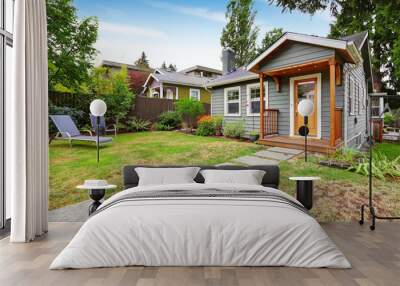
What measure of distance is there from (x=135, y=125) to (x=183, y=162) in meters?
0.90

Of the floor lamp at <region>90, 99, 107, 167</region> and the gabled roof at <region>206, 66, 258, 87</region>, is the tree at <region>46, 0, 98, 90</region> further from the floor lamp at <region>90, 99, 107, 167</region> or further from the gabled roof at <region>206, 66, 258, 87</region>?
the gabled roof at <region>206, 66, 258, 87</region>

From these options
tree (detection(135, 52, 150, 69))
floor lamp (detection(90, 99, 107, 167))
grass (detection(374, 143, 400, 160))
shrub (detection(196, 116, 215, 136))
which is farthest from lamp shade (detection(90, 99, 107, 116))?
grass (detection(374, 143, 400, 160))

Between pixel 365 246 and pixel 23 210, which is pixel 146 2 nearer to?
pixel 23 210

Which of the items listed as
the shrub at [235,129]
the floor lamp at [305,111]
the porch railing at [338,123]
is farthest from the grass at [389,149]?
the shrub at [235,129]

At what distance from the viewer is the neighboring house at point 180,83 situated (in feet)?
12.8

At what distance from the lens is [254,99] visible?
14.6 ft

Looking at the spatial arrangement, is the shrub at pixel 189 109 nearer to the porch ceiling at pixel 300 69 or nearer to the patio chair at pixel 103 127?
the patio chair at pixel 103 127

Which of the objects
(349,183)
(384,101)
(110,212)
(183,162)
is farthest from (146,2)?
(349,183)

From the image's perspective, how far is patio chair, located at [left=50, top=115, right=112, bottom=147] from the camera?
11.8 ft

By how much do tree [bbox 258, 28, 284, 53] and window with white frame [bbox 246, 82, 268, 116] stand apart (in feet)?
2.11

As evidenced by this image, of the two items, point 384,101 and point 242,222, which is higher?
point 384,101

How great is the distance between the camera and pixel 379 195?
3.34 m

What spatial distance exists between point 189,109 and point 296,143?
4.92 feet

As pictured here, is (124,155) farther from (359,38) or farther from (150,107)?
(359,38)
